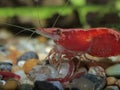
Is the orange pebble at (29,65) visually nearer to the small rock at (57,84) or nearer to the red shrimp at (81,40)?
the red shrimp at (81,40)

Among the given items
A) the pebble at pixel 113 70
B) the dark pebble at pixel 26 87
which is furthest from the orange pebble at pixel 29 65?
the pebble at pixel 113 70

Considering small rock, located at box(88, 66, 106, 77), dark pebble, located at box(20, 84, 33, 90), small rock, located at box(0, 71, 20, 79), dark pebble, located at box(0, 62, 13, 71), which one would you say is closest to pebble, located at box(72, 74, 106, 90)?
small rock, located at box(88, 66, 106, 77)

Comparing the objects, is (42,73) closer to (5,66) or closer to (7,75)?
(7,75)

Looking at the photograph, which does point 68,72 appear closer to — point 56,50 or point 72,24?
point 56,50

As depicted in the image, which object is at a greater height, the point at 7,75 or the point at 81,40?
the point at 81,40

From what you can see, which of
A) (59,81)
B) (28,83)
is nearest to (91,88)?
(59,81)

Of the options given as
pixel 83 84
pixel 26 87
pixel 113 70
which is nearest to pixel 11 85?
pixel 26 87
